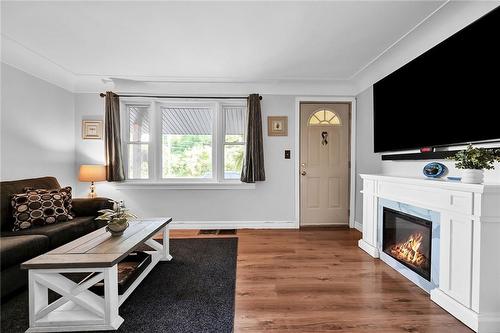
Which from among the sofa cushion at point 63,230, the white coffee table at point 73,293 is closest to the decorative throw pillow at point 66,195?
the sofa cushion at point 63,230

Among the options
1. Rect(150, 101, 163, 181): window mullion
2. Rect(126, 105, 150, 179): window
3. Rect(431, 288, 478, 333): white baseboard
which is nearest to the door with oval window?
Rect(431, 288, 478, 333): white baseboard

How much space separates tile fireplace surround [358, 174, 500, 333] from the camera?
1.59 meters

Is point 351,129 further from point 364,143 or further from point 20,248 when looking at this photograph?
point 20,248

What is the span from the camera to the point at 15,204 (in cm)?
251

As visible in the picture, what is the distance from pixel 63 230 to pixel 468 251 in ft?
11.3

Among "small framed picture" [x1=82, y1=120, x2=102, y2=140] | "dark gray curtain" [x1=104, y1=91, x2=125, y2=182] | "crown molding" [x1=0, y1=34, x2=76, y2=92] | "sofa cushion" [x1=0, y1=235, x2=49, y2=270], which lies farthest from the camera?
"small framed picture" [x1=82, y1=120, x2=102, y2=140]

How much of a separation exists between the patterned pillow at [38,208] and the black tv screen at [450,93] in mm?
3870

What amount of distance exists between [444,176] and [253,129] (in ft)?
8.18

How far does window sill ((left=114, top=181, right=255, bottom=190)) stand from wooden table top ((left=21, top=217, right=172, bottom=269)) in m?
1.58

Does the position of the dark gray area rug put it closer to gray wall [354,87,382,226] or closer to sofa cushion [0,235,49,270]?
sofa cushion [0,235,49,270]

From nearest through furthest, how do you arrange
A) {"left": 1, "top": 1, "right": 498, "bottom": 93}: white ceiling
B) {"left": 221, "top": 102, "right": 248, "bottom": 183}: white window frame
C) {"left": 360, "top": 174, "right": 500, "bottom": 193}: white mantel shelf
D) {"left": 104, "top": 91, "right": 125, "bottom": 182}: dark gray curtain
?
1. {"left": 360, "top": 174, "right": 500, "bottom": 193}: white mantel shelf
2. {"left": 1, "top": 1, "right": 498, "bottom": 93}: white ceiling
3. {"left": 104, "top": 91, "right": 125, "bottom": 182}: dark gray curtain
4. {"left": 221, "top": 102, "right": 248, "bottom": 183}: white window frame

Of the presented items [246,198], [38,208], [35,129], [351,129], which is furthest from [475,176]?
[35,129]

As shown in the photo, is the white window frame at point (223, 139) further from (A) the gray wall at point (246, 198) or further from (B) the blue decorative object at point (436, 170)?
(B) the blue decorative object at point (436, 170)

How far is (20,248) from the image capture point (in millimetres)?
1991
